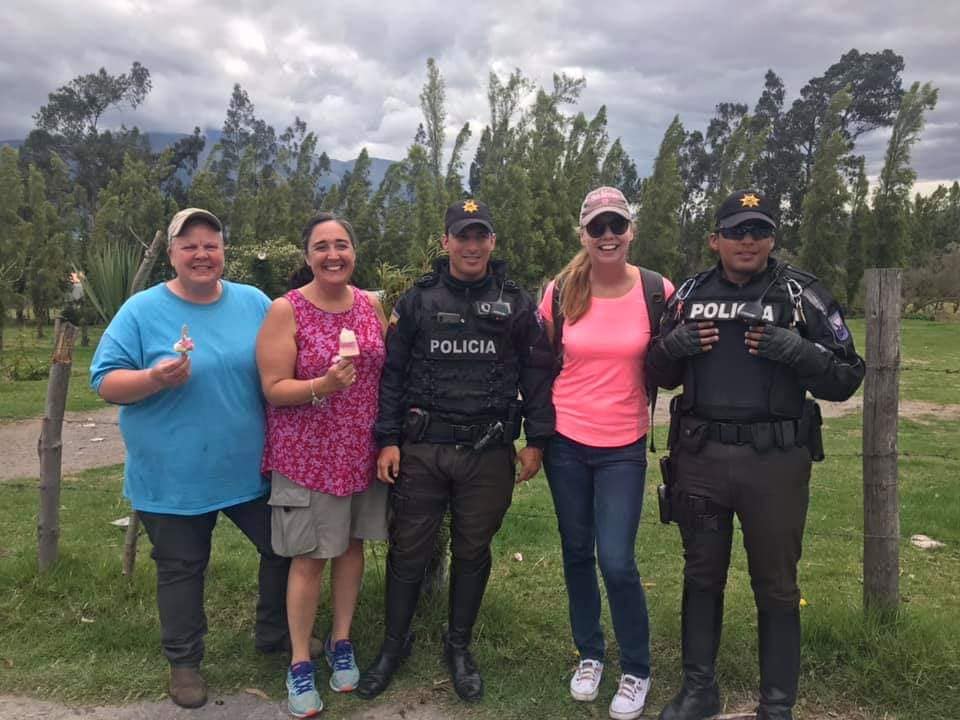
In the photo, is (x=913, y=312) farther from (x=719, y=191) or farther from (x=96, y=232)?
(x=96, y=232)

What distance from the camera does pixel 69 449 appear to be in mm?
10406

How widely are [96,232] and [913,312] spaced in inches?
1602

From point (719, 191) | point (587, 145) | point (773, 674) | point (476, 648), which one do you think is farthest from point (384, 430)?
point (719, 191)

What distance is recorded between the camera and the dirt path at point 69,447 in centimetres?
927

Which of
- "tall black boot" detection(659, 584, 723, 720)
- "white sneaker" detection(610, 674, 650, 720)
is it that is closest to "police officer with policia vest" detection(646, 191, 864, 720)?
"tall black boot" detection(659, 584, 723, 720)

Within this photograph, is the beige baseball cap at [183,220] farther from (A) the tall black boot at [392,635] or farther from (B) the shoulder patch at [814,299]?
(B) the shoulder patch at [814,299]

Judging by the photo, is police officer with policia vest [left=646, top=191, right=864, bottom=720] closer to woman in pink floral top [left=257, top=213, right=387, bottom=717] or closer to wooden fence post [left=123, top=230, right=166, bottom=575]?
woman in pink floral top [left=257, top=213, right=387, bottom=717]

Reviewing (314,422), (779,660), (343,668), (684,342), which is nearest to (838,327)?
(684,342)

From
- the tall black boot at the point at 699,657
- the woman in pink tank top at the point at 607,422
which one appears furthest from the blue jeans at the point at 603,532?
the tall black boot at the point at 699,657

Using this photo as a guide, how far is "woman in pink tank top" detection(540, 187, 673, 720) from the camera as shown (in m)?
3.32

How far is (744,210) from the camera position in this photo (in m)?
3.06

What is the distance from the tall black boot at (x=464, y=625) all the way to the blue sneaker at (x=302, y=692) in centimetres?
69

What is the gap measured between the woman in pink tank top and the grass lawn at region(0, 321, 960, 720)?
464 mm

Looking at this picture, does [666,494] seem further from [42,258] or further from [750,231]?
[42,258]
